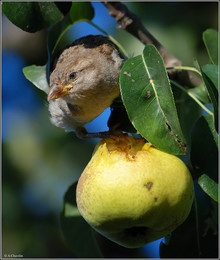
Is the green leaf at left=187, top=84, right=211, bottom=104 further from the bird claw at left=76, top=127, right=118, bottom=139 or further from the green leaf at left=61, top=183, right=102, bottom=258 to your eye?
the green leaf at left=61, top=183, right=102, bottom=258

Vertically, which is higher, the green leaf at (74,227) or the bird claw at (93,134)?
the bird claw at (93,134)

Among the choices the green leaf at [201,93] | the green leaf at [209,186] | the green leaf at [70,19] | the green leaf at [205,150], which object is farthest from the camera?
the green leaf at [70,19]

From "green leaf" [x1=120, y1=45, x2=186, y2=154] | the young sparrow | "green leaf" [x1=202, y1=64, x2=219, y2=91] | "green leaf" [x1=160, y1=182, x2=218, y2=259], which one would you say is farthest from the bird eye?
"green leaf" [x1=160, y1=182, x2=218, y2=259]

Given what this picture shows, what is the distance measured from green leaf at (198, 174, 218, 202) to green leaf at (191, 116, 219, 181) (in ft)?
0.10

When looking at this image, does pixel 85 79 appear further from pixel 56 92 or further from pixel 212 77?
pixel 212 77

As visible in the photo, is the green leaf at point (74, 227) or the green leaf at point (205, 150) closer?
the green leaf at point (205, 150)

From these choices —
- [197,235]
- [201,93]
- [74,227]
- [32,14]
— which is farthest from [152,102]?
[74,227]

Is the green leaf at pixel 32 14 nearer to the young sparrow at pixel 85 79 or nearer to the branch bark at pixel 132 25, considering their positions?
the young sparrow at pixel 85 79

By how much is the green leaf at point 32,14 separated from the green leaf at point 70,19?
0.29 feet

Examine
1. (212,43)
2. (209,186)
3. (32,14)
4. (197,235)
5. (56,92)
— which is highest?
(32,14)

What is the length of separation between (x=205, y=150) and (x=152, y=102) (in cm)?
47

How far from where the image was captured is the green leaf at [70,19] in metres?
2.79

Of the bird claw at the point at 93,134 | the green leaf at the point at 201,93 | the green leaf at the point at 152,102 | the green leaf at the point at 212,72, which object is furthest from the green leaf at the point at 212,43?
the bird claw at the point at 93,134

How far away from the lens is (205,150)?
227 centimetres
